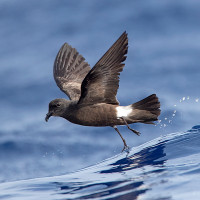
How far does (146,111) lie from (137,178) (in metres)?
1.15

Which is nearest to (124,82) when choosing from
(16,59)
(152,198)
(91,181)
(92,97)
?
(16,59)

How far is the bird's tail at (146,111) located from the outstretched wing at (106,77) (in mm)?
288

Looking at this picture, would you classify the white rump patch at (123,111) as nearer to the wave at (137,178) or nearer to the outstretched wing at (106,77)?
the outstretched wing at (106,77)

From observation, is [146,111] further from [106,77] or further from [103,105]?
[106,77]

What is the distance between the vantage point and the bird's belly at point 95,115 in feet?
22.0

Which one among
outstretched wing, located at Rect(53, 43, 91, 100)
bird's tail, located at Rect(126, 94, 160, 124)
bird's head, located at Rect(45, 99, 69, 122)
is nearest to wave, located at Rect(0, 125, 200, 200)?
bird's tail, located at Rect(126, 94, 160, 124)

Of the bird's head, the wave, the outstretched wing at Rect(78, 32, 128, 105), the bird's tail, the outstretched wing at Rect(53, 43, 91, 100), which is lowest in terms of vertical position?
the wave

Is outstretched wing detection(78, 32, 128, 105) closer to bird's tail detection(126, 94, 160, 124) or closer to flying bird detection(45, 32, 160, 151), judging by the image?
flying bird detection(45, 32, 160, 151)

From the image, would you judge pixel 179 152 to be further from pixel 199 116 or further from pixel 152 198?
pixel 199 116

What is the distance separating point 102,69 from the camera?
21.0 feet

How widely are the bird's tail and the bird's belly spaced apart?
0.23m

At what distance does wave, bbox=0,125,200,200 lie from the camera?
5.51 m

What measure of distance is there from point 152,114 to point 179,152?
1.88 feet

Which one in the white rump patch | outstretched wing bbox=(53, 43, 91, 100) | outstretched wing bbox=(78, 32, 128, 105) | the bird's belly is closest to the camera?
outstretched wing bbox=(78, 32, 128, 105)
